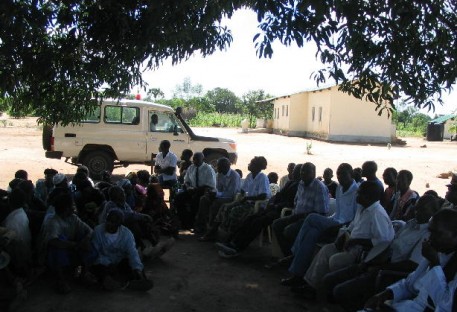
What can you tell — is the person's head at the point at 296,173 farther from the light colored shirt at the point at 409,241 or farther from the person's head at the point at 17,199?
the person's head at the point at 17,199

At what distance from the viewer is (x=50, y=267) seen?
493cm

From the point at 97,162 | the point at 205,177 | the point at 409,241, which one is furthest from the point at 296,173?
the point at 97,162

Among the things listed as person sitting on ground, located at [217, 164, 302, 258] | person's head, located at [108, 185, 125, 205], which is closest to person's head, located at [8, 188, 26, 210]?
person's head, located at [108, 185, 125, 205]

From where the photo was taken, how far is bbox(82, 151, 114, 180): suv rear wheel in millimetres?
12414

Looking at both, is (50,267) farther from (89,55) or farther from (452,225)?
(452,225)

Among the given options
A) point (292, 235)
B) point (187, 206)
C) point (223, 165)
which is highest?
point (223, 165)

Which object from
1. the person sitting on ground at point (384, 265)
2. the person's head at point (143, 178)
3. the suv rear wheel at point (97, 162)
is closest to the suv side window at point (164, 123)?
the suv rear wheel at point (97, 162)

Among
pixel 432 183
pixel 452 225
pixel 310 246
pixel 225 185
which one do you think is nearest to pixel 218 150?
pixel 225 185

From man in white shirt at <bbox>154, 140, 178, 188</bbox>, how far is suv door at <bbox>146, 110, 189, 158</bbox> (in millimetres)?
3190

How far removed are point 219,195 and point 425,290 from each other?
4715 mm

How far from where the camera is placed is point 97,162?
40.9 feet

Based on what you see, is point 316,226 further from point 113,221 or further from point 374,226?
point 113,221

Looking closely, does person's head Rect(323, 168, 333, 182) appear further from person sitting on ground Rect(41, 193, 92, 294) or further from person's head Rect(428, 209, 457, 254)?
person's head Rect(428, 209, 457, 254)

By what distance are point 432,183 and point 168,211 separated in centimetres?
958
